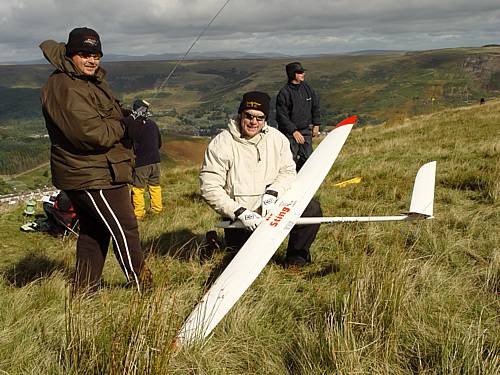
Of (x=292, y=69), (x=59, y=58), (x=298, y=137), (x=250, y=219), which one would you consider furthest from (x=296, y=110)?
(x=59, y=58)

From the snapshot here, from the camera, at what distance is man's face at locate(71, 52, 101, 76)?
2.81 m

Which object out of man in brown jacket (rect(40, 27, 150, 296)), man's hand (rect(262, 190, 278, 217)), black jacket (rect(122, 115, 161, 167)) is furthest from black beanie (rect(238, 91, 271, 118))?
black jacket (rect(122, 115, 161, 167))

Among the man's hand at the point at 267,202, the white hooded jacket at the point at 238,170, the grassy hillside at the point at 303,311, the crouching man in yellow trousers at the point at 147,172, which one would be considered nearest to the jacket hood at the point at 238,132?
the white hooded jacket at the point at 238,170

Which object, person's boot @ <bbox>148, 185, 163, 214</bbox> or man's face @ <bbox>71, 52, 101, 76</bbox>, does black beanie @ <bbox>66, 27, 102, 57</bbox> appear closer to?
man's face @ <bbox>71, 52, 101, 76</bbox>

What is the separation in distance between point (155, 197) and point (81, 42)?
426 cm

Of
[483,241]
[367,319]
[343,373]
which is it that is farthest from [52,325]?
[483,241]

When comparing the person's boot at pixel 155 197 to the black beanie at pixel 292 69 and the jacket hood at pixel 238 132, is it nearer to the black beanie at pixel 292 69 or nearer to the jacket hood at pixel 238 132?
the black beanie at pixel 292 69

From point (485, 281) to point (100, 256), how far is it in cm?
313

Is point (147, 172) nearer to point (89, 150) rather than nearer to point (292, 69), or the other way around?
point (292, 69)

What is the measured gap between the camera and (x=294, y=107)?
6.73m

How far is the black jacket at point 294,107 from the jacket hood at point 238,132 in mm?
2843

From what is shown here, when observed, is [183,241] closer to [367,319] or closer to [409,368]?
[367,319]

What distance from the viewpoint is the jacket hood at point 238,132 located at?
3.81 meters

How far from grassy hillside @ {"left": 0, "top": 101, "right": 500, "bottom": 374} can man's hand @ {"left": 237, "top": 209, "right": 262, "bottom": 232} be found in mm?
478
